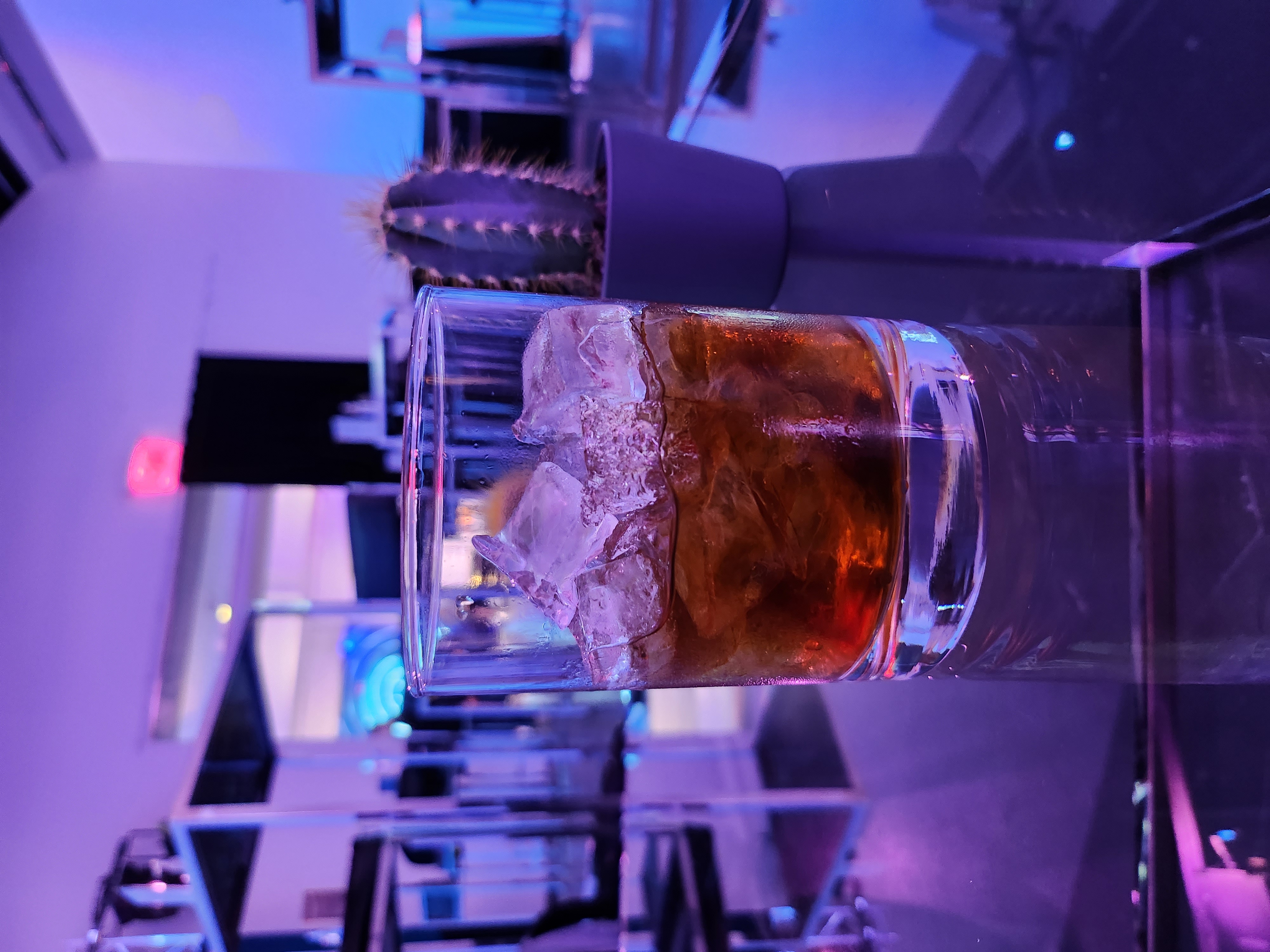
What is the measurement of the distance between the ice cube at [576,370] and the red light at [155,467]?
173 centimetres

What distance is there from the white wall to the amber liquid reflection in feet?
4.64

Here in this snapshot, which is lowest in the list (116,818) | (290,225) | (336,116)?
(116,818)

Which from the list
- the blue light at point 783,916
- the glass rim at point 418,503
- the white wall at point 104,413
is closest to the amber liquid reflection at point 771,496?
the glass rim at point 418,503

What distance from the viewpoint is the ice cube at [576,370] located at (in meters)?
0.44

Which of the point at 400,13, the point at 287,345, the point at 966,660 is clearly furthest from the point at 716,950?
the point at 400,13

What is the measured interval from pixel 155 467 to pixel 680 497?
1882 millimetres

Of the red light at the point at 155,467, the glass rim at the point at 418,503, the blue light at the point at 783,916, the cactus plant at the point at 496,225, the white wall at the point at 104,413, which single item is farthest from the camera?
the red light at the point at 155,467

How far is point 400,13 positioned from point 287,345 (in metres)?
0.82

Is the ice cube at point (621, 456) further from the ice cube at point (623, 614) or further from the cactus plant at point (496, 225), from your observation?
the cactus plant at point (496, 225)

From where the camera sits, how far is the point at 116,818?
171 cm

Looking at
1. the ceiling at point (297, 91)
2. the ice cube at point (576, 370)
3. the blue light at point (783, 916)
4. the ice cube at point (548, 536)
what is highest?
the ceiling at point (297, 91)

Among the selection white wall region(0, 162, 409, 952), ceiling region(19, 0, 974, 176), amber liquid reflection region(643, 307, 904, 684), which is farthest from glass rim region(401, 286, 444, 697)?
white wall region(0, 162, 409, 952)

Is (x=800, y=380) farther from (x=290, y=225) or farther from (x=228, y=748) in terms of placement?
(x=290, y=225)

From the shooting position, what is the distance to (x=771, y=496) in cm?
43
